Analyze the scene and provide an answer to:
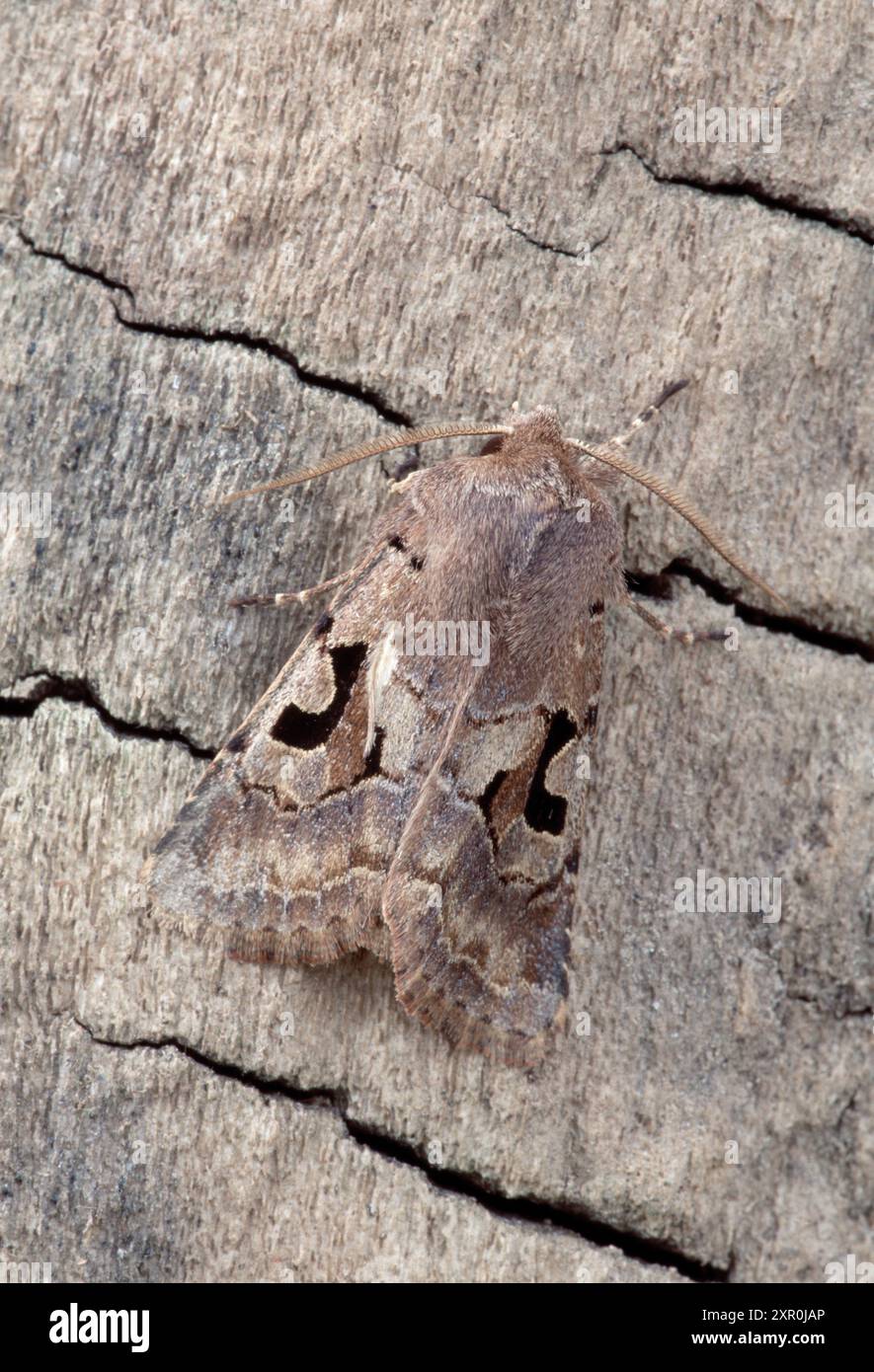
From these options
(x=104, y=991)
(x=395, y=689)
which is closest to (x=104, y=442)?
(x=395, y=689)

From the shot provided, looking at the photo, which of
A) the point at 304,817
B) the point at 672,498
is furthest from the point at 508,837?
the point at 672,498

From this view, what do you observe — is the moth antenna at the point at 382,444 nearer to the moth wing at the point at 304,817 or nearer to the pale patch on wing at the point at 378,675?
the moth wing at the point at 304,817

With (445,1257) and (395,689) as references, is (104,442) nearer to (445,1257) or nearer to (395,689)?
(395,689)

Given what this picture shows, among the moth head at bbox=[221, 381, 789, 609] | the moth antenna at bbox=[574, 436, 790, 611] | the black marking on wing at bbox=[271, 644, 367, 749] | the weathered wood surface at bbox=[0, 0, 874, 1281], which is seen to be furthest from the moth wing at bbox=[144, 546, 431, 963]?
the moth antenna at bbox=[574, 436, 790, 611]

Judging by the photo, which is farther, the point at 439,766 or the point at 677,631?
the point at 677,631

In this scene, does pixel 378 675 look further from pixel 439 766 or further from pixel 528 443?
pixel 528 443

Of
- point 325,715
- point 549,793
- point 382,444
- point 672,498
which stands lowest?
point 549,793
